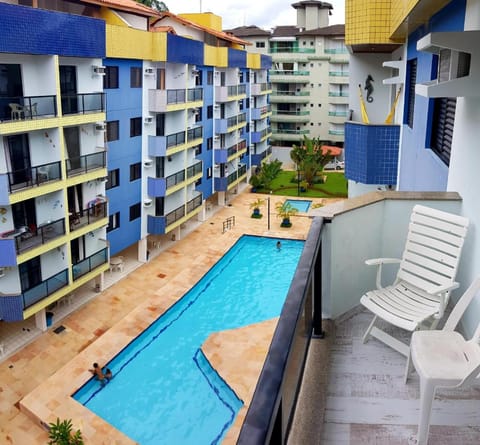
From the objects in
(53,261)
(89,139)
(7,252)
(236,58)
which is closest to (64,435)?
(7,252)

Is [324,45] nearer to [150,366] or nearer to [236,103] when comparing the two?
[236,103]

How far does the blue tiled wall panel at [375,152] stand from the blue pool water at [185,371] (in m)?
6.67

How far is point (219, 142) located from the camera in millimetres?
32594

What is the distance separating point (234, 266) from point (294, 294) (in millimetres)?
21130

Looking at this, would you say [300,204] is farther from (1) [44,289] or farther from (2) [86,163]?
(1) [44,289]

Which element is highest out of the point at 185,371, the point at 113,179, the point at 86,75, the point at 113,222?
the point at 86,75

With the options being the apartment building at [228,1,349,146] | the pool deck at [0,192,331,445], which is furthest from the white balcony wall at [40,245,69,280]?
the apartment building at [228,1,349,146]

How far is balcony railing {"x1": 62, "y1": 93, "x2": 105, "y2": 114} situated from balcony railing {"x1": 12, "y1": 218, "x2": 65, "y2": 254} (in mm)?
3454

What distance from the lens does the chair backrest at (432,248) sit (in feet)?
16.5

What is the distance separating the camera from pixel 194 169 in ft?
88.8

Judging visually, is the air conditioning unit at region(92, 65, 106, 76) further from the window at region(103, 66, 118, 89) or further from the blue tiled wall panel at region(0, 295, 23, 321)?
the blue tiled wall panel at region(0, 295, 23, 321)

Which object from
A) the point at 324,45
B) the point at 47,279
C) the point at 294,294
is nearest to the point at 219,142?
the point at 47,279

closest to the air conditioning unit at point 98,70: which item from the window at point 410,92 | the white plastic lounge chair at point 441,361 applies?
the window at point 410,92

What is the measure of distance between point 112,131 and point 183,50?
5.86m
